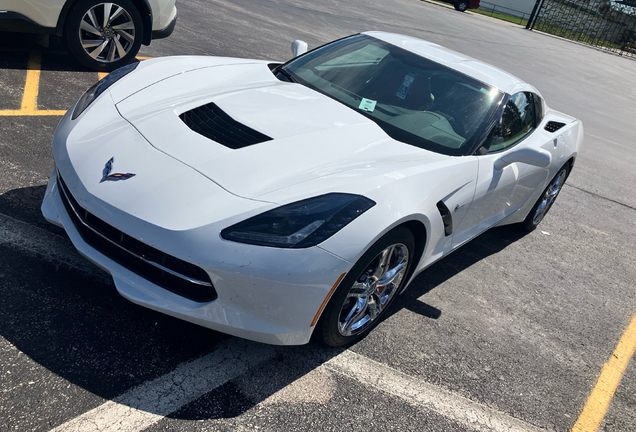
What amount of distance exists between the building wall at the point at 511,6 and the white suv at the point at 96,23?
46.0 metres

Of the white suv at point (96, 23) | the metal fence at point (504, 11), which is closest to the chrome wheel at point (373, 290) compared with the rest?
the white suv at point (96, 23)

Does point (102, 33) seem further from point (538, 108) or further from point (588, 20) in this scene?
point (588, 20)

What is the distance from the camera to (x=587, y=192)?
21.4 ft

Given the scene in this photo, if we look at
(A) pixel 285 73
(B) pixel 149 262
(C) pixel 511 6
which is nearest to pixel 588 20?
(C) pixel 511 6

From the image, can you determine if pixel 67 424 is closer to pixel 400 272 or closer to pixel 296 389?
pixel 296 389

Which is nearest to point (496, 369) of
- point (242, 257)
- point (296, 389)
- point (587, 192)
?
point (296, 389)

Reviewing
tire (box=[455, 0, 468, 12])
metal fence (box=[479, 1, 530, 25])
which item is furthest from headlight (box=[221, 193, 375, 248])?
metal fence (box=[479, 1, 530, 25])

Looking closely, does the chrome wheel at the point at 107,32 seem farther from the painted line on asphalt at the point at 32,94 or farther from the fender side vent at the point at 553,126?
the fender side vent at the point at 553,126

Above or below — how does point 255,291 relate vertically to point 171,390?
above

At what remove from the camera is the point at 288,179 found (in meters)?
2.59

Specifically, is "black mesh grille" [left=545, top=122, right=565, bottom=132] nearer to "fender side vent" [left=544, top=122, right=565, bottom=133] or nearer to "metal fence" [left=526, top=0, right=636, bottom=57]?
"fender side vent" [left=544, top=122, right=565, bottom=133]

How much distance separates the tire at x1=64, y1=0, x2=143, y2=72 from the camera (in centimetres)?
544

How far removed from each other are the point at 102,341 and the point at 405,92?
244 centimetres

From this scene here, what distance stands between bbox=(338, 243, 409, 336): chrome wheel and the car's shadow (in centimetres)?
19
